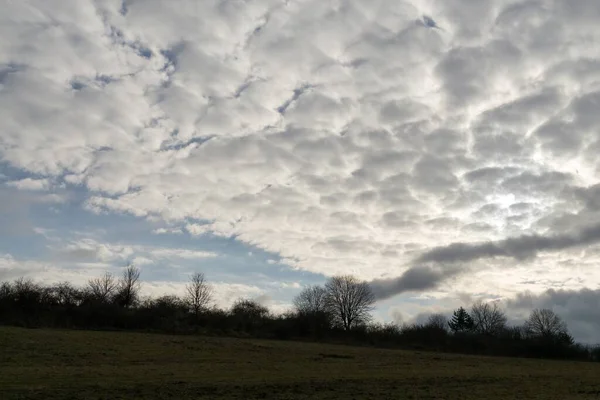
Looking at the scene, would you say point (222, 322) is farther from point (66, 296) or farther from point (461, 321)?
point (461, 321)

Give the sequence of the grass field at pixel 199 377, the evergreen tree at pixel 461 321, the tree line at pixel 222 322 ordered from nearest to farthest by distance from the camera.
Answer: the grass field at pixel 199 377
the tree line at pixel 222 322
the evergreen tree at pixel 461 321

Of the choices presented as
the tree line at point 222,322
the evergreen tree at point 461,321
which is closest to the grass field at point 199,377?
the tree line at point 222,322

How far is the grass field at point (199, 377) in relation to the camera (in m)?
23.6

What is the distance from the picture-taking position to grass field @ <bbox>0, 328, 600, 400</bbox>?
23562 mm

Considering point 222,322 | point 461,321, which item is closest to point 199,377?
point 222,322

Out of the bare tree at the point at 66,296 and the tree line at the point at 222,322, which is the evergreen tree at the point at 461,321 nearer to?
the tree line at the point at 222,322

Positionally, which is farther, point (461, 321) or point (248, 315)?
point (461, 321)

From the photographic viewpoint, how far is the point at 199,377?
29.8m

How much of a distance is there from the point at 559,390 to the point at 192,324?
57704 millimetres

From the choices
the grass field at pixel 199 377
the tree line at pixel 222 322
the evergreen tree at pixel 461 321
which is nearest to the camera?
the grass field at pixel 199 377

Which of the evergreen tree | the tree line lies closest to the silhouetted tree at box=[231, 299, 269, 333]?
the tree line

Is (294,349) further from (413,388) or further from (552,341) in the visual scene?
(552,341)

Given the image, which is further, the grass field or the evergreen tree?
the evergreen tree

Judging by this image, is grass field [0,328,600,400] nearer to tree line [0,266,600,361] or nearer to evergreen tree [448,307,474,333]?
tree line [0,266,600,361]
